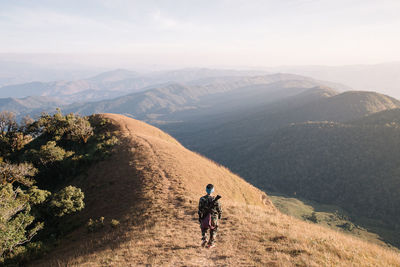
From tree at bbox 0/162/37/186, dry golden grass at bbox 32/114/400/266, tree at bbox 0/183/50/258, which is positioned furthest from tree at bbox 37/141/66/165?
tree at bbox 0/183/50/258

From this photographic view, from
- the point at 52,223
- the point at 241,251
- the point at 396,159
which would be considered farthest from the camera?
the point at 396,159

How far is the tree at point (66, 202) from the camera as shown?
17.5 m

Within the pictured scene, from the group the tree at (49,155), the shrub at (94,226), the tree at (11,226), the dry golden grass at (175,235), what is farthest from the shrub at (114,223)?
the tree at (49,155)

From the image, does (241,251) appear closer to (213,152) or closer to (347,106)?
(213,152)

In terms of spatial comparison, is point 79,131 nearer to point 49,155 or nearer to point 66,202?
point 49,155

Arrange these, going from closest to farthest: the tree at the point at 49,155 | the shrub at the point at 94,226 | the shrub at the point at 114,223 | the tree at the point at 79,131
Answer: the shrub at the point at 114,223, the shrub at the point at 94,226, the tree at the point at 49,155, the tree at the point at 79,131

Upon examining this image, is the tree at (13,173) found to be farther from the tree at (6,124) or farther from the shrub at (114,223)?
the tree at (6,124)

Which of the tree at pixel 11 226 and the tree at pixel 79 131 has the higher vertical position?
the tree at pixel 79 131

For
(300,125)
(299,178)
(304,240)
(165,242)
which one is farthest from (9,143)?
(300,125)

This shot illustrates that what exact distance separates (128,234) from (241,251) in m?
7.78

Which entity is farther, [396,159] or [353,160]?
[353,160]

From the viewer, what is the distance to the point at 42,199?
18516 mm

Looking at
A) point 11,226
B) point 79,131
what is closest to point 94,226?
point 11,226

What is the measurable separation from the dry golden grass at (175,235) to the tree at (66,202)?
53.4 inches
